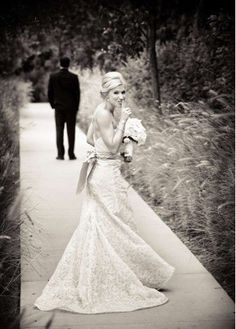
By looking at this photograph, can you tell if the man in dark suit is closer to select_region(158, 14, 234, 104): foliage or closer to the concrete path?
the concrete path

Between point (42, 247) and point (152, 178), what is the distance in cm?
307

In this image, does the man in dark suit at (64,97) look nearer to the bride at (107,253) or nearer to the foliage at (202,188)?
the foliage at (202,188)

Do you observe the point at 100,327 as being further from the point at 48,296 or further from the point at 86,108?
the point at 86,108

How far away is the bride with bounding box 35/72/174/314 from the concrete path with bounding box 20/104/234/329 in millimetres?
139

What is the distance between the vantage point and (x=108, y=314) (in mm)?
5004

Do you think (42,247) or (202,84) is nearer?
(42,247)

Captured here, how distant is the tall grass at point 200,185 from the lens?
6.33 meters

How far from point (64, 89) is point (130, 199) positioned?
3984 millimetres

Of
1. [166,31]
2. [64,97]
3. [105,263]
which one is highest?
[166,31]

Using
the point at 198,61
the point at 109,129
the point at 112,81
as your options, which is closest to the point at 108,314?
the point at 109,129

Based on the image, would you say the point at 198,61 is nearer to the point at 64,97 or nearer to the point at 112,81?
the point at 64,97

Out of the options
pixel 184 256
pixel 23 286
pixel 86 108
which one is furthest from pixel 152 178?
pixel 86 108

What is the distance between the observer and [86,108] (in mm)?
21516

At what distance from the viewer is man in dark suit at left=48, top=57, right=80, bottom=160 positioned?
12.7m
